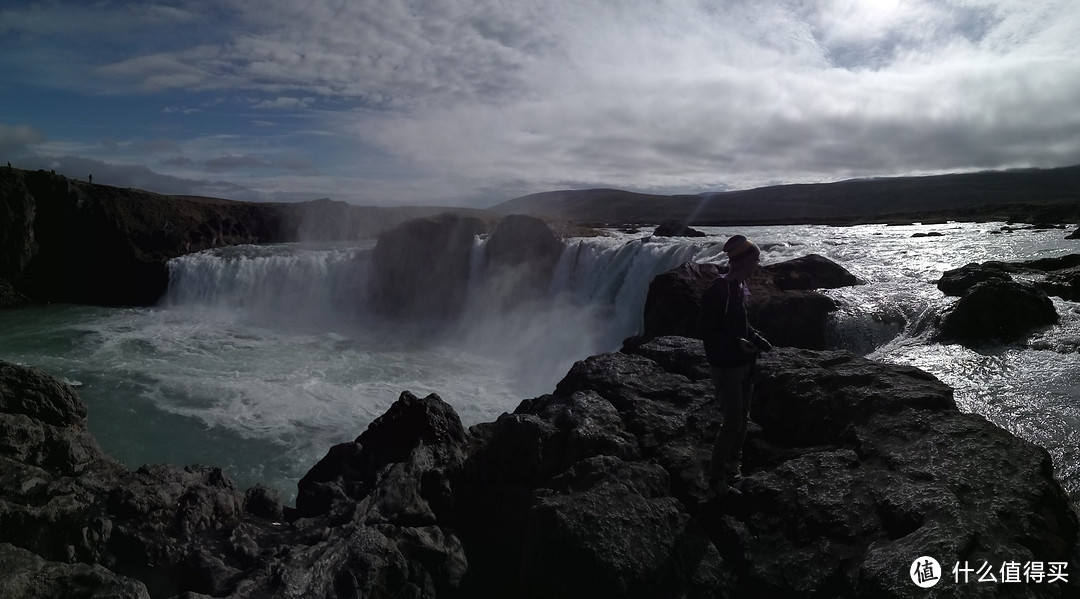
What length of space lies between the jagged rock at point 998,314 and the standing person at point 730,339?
973 centimetres

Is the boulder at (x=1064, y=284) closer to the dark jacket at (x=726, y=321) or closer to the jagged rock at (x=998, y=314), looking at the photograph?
the jagged rock at (x=998, y=314)

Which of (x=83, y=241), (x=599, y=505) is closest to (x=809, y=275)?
(x=599, y=505)

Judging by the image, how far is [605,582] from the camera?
4352 millimetres

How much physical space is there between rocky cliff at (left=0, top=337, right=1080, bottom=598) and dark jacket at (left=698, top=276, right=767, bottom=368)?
1.23 m

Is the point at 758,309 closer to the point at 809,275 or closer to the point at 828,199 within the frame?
the point at 809,275

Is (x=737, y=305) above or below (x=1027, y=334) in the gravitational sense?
above

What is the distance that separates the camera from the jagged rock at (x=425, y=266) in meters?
30.6

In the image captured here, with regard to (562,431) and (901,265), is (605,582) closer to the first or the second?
(562,431)

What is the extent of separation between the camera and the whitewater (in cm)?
1102

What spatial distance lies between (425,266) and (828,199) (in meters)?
120

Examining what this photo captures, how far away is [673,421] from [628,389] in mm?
907

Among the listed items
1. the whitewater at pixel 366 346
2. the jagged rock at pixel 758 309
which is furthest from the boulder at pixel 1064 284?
the jagged rock at pixel 758 309

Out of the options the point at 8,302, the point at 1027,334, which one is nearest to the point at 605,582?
the point at 1027,334

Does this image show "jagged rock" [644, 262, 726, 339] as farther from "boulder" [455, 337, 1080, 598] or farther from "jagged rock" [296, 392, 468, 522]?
"jagged rock" [296, 392, 468, 522]
